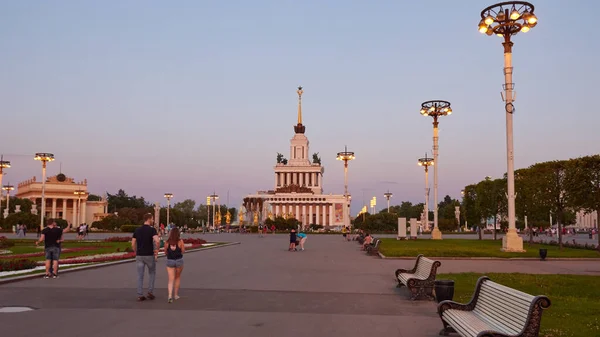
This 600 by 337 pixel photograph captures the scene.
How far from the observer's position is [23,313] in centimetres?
1039

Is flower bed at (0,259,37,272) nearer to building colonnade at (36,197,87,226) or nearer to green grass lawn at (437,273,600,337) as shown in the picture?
green grass lawn at (437,273,600,337)

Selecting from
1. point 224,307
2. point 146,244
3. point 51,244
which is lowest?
point 224,307

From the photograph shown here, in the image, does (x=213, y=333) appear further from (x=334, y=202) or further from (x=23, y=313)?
(x=334, y=202)

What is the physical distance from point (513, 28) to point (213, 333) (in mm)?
28958

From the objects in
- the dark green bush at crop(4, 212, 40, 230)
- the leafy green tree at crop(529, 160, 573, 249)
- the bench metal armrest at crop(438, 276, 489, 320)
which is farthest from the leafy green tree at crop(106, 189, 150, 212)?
the bench metal armrest at crop(438, 276, 489, 320)

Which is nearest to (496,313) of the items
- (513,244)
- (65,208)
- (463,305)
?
(463,305)

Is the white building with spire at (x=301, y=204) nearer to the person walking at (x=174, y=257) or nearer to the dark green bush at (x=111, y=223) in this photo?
the dark green bush at (x=111, y=223)

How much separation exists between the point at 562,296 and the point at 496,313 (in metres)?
6.75

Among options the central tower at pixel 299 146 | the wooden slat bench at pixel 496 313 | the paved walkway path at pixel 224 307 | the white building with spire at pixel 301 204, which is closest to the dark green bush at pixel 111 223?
the white building with spire at pixel 301 204

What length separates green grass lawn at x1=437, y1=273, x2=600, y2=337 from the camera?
9.25m

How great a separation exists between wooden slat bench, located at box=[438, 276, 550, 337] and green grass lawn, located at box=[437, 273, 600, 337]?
4.15 ft

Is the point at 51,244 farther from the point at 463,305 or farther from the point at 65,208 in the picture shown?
the point at 65,208

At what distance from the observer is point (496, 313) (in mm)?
7859

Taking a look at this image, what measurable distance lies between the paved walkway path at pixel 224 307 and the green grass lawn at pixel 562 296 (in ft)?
6.48
